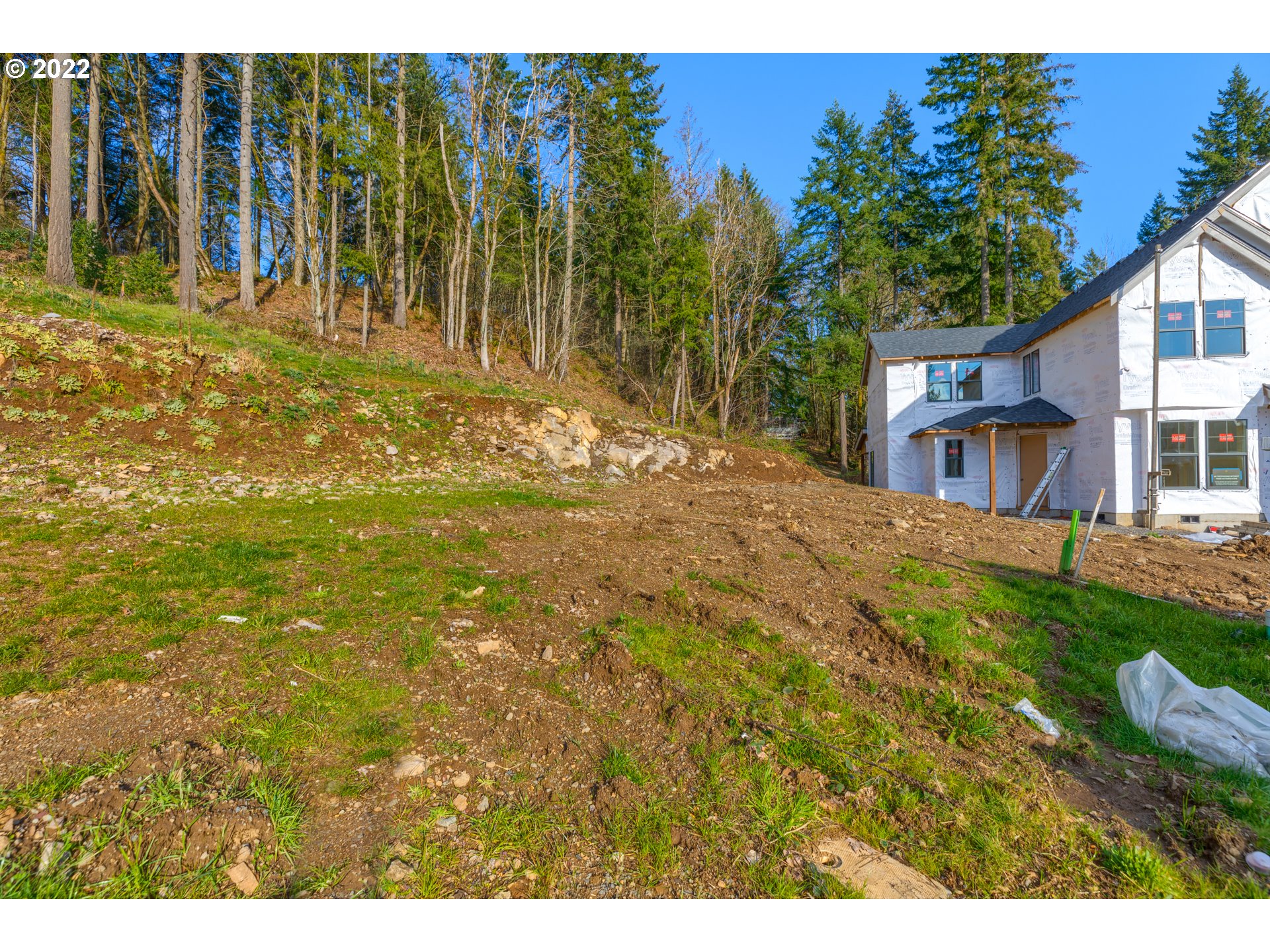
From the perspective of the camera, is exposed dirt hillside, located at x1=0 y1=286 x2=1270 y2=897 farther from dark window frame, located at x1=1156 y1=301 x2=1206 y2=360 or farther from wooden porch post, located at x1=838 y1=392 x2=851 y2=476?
wooden porch post, located at x1=838 y1=392 x2=851 y2=476

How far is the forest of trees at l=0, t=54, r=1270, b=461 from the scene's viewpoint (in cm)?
1847

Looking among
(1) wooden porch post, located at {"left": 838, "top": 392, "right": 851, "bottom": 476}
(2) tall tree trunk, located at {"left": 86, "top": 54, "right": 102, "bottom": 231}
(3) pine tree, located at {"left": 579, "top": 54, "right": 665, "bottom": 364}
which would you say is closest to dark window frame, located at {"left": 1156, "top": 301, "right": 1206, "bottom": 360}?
(1) wooden porch post, located at {"left": 838, "top": 392, "right": 851, "bottom": 476}

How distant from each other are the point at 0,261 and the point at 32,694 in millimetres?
21811

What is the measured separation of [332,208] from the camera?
18078 millimetres

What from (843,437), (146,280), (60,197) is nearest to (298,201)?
(146,280)

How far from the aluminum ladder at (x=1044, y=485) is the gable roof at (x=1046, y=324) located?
12.3 feet

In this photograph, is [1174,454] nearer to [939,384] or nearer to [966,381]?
[966,381]

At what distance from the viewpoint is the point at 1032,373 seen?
A: 16.8m

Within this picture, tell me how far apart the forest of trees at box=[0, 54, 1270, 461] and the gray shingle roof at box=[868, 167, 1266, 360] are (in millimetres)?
5888

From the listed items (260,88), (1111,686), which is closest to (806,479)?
(1111,686)

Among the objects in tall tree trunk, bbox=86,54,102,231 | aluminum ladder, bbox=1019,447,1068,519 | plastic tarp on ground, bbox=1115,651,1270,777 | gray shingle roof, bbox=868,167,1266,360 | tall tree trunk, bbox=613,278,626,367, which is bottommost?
plastic tarp on ground, bbox=1115,651,1270,777

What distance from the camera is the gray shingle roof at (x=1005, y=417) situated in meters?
14.6

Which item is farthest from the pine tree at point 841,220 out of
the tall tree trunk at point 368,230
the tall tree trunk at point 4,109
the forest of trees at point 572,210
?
the tall tree trunk at point 4,109

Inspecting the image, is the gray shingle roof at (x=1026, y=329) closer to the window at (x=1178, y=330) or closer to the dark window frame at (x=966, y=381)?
the dark window frame at (x=966, y=381)
